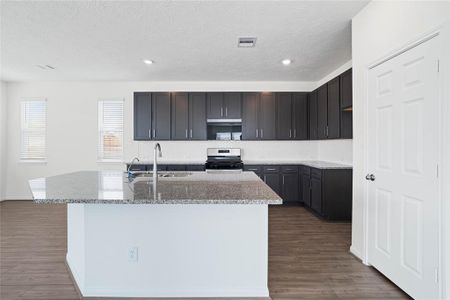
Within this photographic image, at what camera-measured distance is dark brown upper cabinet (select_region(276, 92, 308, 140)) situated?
5.60 meters

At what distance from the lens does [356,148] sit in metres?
2.88

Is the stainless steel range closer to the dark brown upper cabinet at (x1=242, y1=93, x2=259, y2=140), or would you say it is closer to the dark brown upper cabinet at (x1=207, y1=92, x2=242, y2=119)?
the dark brown upper cabinet at (x1=242, y1=93, x2=259, y2=140)

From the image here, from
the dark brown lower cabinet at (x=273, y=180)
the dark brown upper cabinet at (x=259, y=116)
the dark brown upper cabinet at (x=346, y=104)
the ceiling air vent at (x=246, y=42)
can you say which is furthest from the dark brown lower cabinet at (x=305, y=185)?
the ceiling air vent at (x=246, y=42)

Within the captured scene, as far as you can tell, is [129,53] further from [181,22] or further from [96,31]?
[181,22]

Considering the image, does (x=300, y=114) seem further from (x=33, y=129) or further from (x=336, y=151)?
(x=33, y=129)

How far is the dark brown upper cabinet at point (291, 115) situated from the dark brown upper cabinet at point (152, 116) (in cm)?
238

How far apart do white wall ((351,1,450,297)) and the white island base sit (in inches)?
55.1

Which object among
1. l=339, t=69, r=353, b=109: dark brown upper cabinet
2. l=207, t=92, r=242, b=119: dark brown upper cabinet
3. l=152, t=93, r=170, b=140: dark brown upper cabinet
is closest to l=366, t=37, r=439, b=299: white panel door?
l=339, t=69, r=353, b=109: dark brown upper cabinet

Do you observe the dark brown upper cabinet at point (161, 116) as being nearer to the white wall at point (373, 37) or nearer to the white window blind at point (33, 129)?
the white window blind at point (33, 129)

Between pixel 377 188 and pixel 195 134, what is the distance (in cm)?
374

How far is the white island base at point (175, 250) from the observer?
→ 6.74 feet

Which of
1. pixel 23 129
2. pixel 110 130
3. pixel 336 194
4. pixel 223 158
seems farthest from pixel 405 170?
pixel 23 129

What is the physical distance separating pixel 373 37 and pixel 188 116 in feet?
12.3

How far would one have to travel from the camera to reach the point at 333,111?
436 cm
